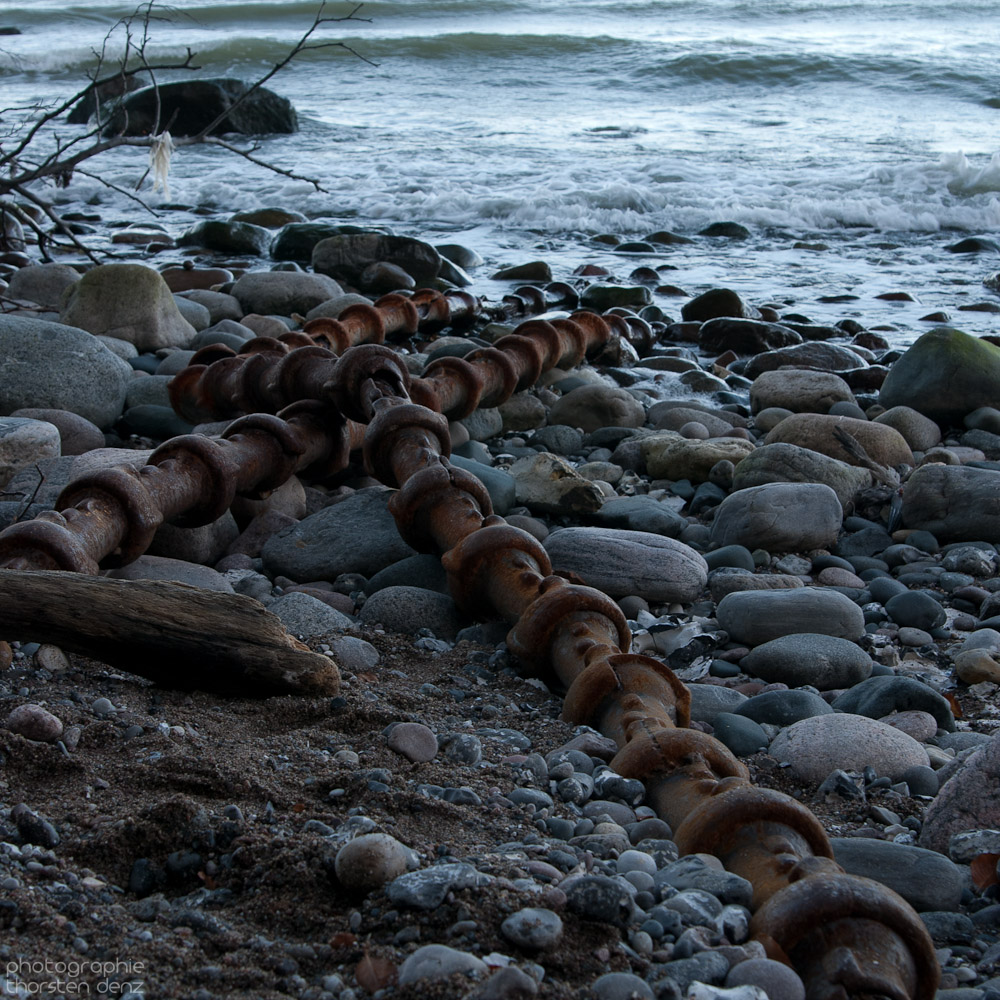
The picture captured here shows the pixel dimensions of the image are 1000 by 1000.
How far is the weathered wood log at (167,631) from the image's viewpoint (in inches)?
87.0

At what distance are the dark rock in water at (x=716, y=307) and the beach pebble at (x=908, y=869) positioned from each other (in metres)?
5.97

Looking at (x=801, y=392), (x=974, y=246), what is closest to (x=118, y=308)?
(x=801, y=392)

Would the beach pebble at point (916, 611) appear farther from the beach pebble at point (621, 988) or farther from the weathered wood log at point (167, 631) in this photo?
the beach pebble at point (621, 988)

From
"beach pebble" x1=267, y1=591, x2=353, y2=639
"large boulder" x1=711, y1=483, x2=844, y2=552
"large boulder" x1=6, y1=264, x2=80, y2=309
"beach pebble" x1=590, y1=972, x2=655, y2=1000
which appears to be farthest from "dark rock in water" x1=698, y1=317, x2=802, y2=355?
"beach pebble" x1=590, y1=972, x2=655, y2=1000

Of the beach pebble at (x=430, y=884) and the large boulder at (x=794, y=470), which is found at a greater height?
the beach pebble at (x=430, y=884)

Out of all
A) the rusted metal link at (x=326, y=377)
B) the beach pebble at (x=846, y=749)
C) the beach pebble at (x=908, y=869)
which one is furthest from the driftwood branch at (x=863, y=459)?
the beach pebble at (x=908, y=869)

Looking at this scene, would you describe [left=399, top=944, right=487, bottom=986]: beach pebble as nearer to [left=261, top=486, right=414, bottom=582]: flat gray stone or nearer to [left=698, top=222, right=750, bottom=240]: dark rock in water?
[left=261, top=486, right=414, bottom=582]: flat gray stone

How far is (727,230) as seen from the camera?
1088cm

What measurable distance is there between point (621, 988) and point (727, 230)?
33.9ft

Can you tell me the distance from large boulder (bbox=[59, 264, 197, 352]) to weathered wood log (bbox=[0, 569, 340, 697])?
3.94 meters

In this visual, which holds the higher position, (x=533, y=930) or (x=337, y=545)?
(x=533, y=930)

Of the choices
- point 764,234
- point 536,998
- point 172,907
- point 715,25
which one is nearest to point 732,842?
point 536,998

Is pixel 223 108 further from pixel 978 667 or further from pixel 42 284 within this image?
pixel 978 667

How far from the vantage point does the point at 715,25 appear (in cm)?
2516
